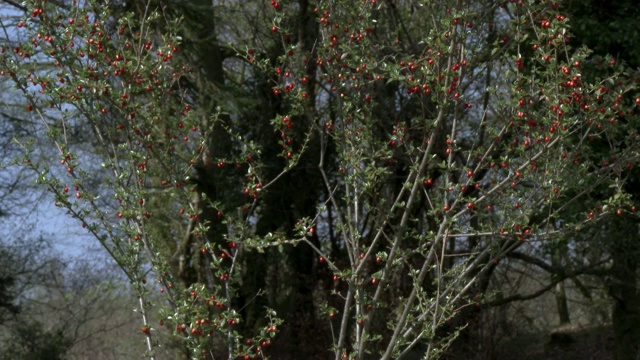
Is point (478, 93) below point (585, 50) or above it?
above

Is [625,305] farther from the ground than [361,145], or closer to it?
farther from the ground

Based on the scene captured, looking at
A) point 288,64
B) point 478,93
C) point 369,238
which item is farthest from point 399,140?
point 478,93

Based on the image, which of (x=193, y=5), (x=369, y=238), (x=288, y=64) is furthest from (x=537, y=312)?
(x=288, y=64)

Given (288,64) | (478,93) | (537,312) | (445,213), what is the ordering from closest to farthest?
(445,213) < (288,64) < (478,93) < (537,312)

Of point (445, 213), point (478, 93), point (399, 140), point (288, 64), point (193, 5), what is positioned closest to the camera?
point (445, 213)

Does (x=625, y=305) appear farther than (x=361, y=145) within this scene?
Yes

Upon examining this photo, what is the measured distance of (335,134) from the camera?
5.71m

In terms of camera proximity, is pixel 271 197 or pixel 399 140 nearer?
pixel 399 140

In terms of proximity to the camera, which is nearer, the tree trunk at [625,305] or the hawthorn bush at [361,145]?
the hawthorn bush at [361,145]

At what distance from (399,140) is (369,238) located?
19.7 feet

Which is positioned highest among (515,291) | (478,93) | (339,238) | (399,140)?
(478,93)

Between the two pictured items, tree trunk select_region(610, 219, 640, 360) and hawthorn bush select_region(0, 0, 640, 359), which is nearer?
hawthorn bush select_region(0, 0, 640, 359)

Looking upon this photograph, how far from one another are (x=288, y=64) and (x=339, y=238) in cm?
777

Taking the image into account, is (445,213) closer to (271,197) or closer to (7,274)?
(271,197)
